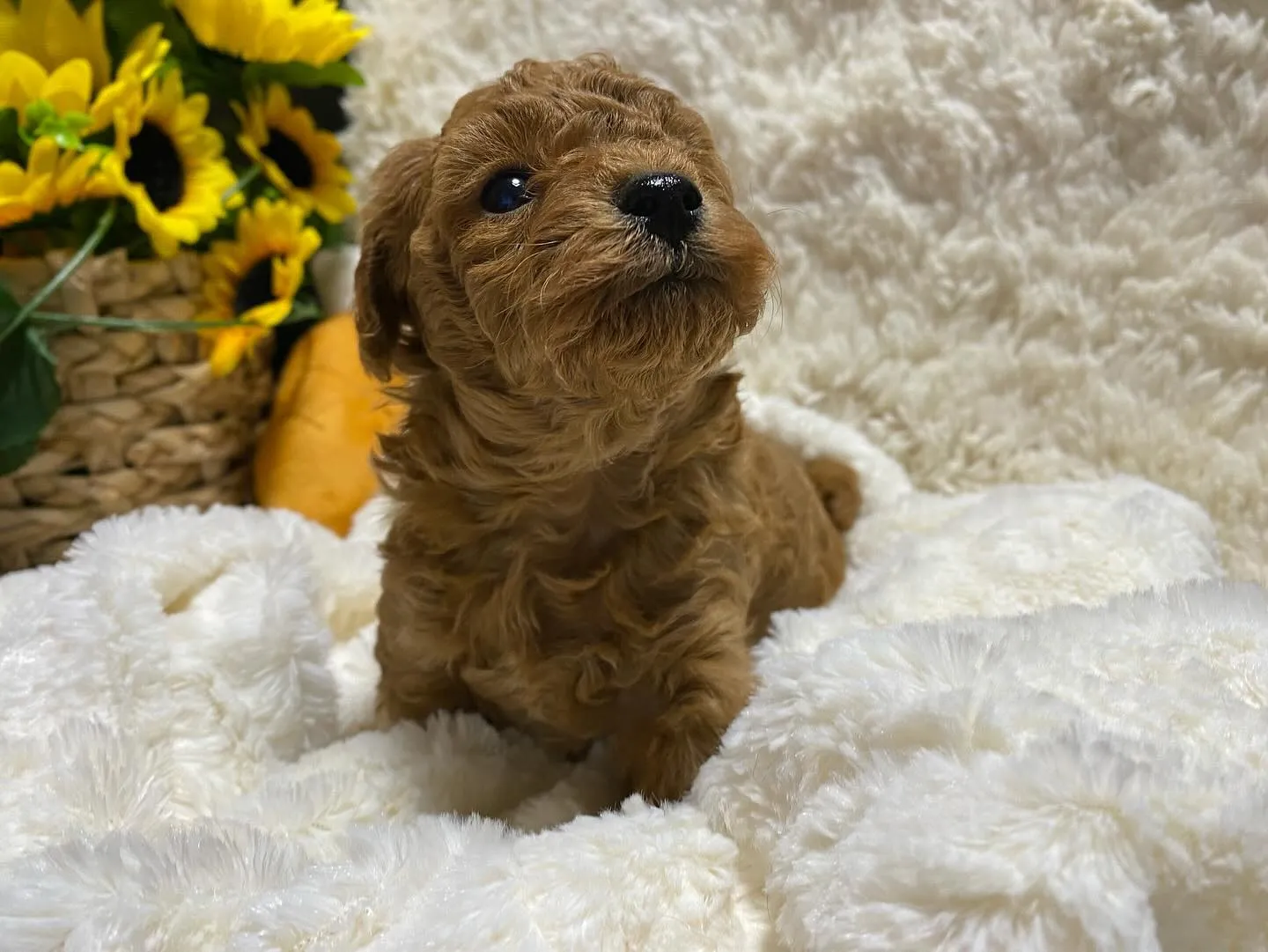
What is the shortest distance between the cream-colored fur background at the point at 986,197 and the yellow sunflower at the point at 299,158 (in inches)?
4.5

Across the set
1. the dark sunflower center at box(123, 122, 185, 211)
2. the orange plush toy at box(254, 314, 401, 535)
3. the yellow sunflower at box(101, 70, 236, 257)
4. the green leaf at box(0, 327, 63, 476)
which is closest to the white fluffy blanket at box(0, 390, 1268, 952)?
the green leaf at box(0, 327, 63, 476)

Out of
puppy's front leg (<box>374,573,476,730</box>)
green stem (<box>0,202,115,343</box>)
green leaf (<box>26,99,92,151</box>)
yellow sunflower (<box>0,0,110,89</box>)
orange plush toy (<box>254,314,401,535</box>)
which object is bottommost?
orange plush toy (<box>254,314,401,535</box>)

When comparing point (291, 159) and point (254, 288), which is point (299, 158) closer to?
point (291, 159)

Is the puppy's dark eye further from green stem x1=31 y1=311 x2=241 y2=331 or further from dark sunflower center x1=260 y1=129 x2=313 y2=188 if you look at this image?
dark sunflower center x1=260 y1=129 x2=313 y2=188

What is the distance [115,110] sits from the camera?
62.7 inches

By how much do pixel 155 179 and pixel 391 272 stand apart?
0.78m

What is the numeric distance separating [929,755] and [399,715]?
30.5 inches

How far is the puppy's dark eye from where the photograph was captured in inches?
40.9

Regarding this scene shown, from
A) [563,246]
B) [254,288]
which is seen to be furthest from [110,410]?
[563,246]

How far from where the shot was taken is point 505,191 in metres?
1.05

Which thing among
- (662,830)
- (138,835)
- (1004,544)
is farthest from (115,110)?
(1004,544)

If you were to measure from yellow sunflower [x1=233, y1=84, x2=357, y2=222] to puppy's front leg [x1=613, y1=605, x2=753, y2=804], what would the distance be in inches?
49.9

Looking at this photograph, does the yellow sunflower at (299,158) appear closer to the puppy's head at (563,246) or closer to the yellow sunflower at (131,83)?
the yellow sunflower at (131,83)

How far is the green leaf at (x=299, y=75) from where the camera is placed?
6.03 ft
